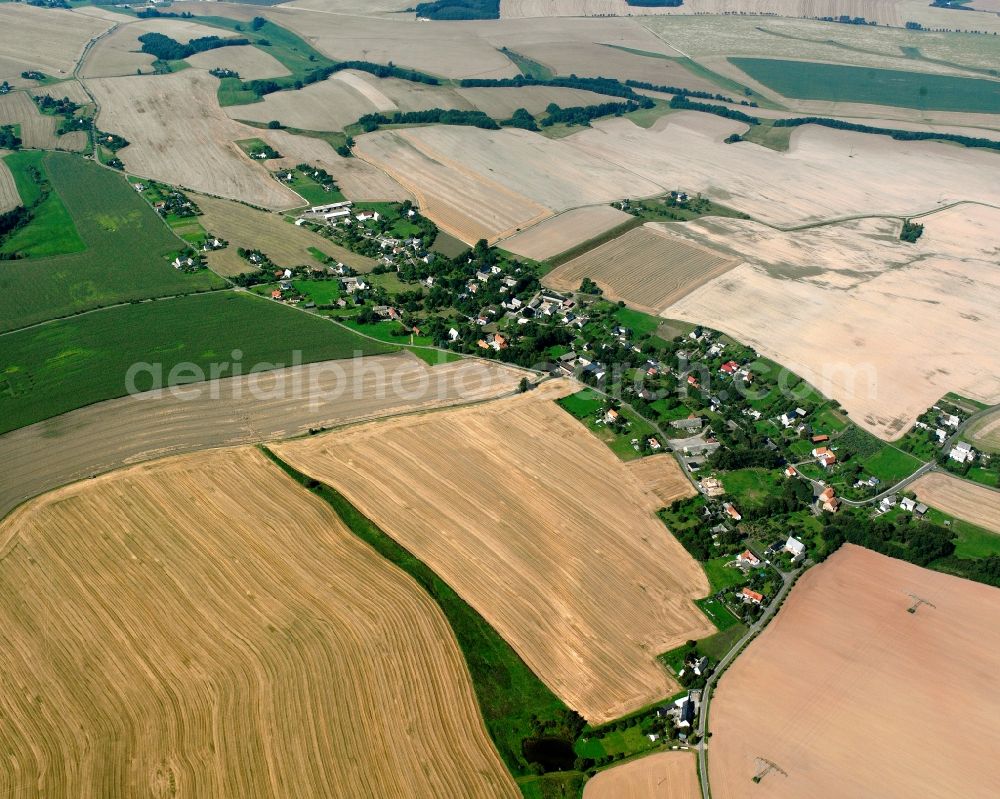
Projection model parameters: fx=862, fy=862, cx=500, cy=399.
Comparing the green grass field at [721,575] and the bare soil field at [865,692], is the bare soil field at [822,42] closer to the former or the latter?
the green grass field at [721,575]

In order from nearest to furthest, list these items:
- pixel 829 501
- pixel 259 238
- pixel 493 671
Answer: pixel 493 671, pixel 829 501, pixel 259 238

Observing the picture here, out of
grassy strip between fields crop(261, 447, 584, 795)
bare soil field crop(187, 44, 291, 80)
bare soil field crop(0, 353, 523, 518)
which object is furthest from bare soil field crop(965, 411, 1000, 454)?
bare soil field crop(187, 44, 291, 80)

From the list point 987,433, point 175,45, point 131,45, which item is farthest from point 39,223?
point 987,433

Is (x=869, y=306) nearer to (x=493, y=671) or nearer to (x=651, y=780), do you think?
(x=493, y=671)

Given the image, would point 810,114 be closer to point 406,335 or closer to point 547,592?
point 406,335

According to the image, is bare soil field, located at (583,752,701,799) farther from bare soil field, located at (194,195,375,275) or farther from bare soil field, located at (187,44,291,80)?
bare soil field, located at (187,44,291,80)
